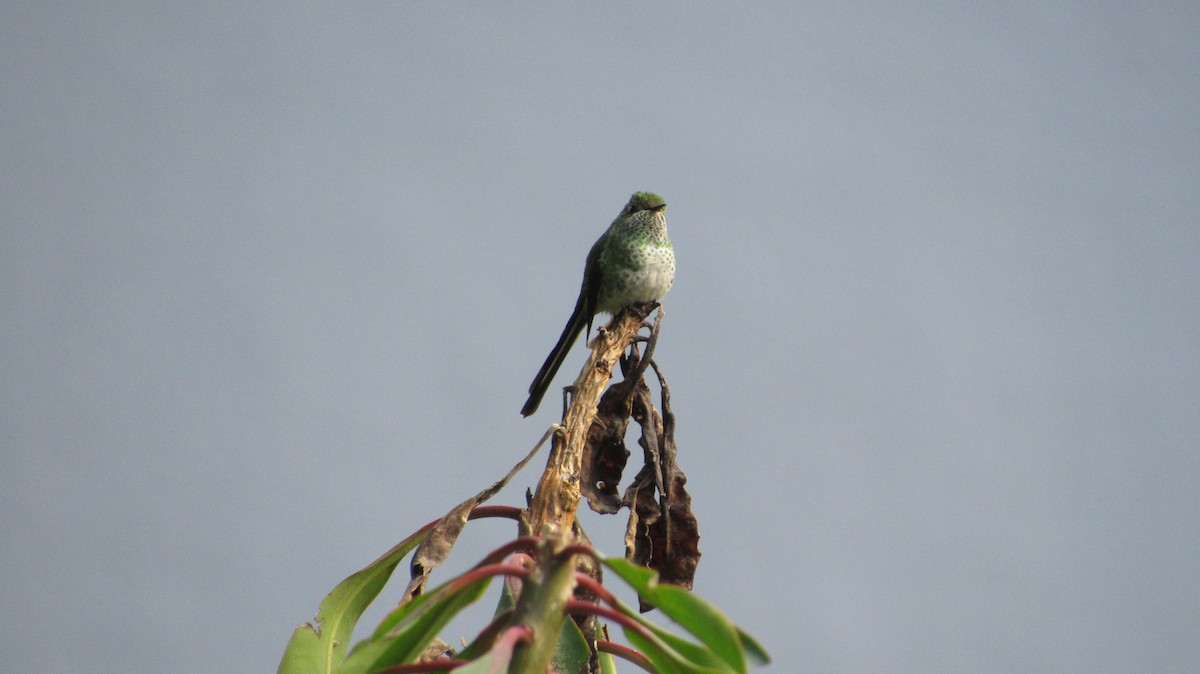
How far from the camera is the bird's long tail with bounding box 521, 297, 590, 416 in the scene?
2586 millimetres

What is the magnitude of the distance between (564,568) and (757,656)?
0.56 ft

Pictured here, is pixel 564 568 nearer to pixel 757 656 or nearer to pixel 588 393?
pixel 757 656

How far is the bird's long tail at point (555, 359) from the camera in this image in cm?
259

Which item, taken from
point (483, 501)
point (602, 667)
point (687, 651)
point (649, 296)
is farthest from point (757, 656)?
point (649, 296)

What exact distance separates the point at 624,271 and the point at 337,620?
1755 millimetres

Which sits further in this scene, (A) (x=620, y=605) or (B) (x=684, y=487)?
(B) (x=684, y=487)

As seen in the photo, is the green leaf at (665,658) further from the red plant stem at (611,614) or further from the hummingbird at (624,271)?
the hummingbird at (624,271)

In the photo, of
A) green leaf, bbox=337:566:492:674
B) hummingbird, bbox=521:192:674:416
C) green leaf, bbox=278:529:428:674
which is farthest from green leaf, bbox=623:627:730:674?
hummingbird, bbox=521:192:674:416

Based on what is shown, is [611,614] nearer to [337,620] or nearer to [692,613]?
[692,613]

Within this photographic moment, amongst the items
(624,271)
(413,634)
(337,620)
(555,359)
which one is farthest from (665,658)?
(624,271)

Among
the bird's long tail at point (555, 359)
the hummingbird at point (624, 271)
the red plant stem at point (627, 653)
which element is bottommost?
the red plant stem at point (627, 653)

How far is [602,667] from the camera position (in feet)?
4.21

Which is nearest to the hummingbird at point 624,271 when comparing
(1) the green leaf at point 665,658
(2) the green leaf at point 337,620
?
(2) the green leaf at point 337,620

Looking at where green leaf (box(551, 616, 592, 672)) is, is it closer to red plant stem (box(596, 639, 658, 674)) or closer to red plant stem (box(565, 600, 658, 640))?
red plant stem (box(596, 639, 658, 674))
